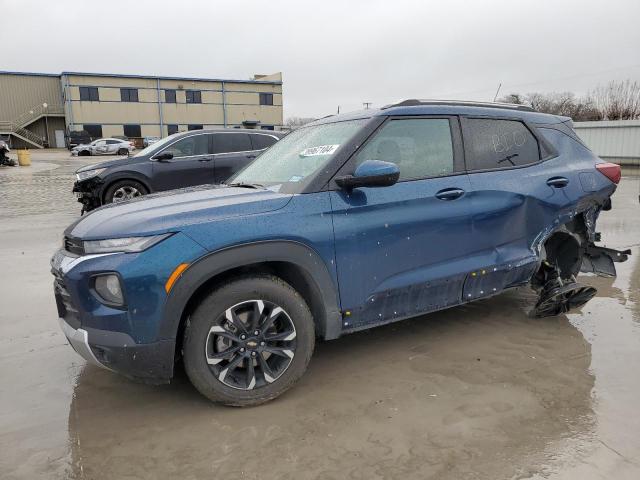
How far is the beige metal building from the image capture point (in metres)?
53.5

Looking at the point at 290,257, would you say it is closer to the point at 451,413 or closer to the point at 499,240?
the point at 451,413

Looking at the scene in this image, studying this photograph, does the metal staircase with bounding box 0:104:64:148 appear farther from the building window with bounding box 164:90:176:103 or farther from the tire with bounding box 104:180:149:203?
the tire with bounding box 104:180:149:203

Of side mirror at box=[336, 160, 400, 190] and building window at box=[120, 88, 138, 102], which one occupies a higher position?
building window at box=[120, 88, 138, 102]

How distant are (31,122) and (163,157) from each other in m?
55.2

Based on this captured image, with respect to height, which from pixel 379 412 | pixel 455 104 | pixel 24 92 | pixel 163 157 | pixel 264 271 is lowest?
pixel 379 412

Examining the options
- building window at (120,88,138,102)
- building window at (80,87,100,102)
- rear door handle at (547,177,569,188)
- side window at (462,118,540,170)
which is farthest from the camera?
building window at (120,88,138,102)

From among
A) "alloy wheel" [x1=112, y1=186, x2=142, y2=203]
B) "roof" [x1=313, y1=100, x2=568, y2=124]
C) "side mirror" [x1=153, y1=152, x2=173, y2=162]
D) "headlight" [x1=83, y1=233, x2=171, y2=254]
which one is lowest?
"alloy wheel" [x1=112, y1=186, x2=142, y2=203]

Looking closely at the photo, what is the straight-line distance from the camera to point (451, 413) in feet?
9.72

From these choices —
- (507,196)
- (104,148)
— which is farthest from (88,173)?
(104,148)

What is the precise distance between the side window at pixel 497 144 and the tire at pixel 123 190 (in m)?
7.01

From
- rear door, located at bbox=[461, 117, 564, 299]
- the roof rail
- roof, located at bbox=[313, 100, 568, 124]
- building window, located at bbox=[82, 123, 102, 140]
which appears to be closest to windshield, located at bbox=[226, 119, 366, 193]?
roof, located at bbox=[313, 100, 568, 124]

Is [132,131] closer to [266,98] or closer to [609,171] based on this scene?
[266,98]

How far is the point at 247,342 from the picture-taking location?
9.75 feet

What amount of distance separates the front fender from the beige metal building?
52.8 m
